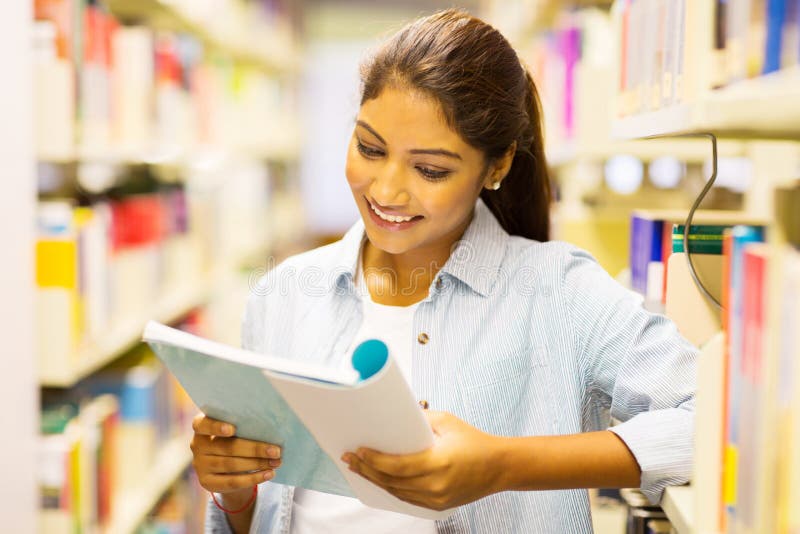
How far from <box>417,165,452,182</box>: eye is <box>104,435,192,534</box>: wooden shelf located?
1.37 m

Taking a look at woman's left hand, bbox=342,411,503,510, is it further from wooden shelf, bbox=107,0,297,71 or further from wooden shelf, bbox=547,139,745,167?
wooden shelf, bbox=107,0,297,71

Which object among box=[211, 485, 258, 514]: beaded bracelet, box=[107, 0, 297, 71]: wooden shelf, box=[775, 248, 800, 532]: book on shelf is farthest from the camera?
box=[107, 0, 297, 71]: wooden shelf

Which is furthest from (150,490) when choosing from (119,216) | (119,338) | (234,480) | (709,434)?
(709,434)

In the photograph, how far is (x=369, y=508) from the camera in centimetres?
115

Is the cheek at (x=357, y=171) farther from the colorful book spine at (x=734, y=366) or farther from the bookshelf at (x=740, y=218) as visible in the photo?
the colorful book spine at (x=734, y=366)

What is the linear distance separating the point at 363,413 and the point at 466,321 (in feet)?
1.32

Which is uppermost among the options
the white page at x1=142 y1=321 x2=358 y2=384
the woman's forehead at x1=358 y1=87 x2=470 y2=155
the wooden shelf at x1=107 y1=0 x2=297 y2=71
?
the wooden shelf at x1=107 y1=0 x2=297 y2=71

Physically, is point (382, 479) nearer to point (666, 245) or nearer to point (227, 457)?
point (227, 457)

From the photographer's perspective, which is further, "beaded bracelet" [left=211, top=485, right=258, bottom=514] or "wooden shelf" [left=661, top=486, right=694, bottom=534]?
"beaded bracelet" [left=211, top=485, right=258, bottom=514]

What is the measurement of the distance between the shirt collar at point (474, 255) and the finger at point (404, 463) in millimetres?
375

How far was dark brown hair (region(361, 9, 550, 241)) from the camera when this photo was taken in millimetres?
1162

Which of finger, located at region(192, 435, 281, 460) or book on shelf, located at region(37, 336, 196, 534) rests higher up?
finger, located at region(192, 435, 281, 460)

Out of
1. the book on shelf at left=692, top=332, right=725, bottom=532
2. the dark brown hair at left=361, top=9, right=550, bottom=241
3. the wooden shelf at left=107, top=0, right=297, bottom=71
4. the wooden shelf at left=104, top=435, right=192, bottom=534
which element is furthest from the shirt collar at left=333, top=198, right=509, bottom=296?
the wooden shelf at left=107, top=0, right=297, bottom=71

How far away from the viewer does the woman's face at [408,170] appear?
3.77ft
